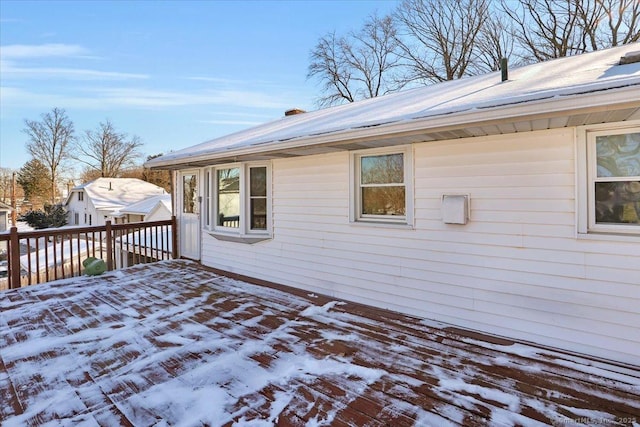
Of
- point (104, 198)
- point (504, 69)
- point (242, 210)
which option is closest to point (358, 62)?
point (242, 210)

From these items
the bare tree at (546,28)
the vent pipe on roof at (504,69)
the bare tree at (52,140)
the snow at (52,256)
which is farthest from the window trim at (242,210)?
the bare tree at (52,140)

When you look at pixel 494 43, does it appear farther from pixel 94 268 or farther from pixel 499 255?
pixel 94 268

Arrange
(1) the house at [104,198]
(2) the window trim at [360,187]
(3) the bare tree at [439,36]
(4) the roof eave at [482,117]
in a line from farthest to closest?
(1) the house at [104,198], (3) the bare tree at [439,36], (2) the window trim at [360,187], (4) the roof eave at [482,117]

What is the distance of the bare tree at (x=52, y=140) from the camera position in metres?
31.4

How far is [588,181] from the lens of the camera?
2.88 m

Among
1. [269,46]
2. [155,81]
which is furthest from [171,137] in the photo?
[269,46]

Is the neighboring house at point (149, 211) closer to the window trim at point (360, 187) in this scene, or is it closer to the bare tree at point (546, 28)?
the window trim at point (360, 187)

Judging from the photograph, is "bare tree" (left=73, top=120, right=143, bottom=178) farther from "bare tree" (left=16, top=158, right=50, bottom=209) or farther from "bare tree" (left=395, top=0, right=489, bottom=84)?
"bare tree" (left=395, top=0, right=489, bottom=84)

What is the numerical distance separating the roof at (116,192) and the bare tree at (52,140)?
4.97 meters

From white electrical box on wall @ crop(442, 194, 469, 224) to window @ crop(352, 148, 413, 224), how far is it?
458 mm

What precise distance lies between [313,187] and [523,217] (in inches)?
105

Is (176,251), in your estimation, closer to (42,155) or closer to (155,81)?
(155,81)

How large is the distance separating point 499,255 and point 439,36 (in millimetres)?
15655

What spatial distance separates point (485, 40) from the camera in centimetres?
1480
